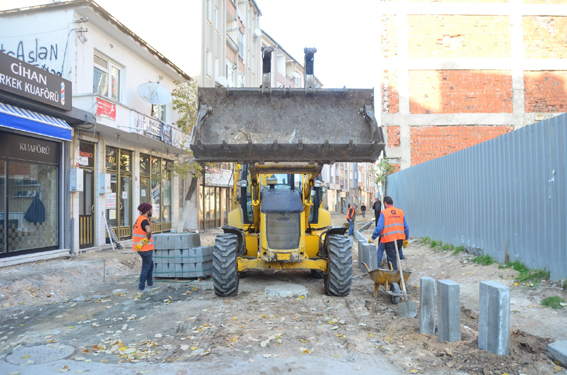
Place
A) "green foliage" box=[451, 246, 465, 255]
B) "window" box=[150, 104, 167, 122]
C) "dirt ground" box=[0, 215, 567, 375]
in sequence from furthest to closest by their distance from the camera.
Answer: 1. "window" box=[150, 104, 167, 122]
2. "green foliage" box=[451, 246, 465, 255]
3. "dirt ground" box=[0, 215, 567, 375]

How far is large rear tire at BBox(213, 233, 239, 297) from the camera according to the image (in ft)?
24.7

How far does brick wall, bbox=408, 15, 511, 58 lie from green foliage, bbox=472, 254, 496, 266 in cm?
1312

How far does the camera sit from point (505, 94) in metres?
20.2

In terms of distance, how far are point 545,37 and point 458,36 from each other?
4214mm

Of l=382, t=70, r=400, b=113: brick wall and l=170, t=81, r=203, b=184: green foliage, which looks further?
l=382, t=70, r=400, b=113: brick wall

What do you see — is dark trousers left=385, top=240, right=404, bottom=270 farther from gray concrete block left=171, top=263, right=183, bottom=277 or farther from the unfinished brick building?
the unfinished brick building

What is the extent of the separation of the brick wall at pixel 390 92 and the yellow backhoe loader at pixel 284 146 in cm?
1283

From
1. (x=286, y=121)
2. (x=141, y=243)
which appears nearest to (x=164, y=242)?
(x=141, y=243)

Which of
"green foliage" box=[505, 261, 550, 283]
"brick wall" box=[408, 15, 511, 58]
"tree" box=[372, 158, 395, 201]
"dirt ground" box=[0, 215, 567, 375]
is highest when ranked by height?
"brick wall" box=[408, 15, 511, 58]

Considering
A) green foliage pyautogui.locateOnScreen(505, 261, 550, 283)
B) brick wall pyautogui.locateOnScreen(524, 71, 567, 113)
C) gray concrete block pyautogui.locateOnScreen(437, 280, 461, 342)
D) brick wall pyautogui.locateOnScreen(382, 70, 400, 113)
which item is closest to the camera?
gray concrete block pyautogui.locateOnScreen(437, 280, 461, 342)

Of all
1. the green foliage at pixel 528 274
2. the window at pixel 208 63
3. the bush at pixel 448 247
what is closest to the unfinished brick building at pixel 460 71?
the bush at pixel 448 247

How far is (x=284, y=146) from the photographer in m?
6.09

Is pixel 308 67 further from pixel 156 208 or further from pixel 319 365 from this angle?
pixel 156 208

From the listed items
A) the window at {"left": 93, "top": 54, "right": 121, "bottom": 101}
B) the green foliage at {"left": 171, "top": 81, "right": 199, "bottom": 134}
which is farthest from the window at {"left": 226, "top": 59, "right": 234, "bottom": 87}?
the window at {"left": 93, "top": 54, "right": 121, "bottom": 101}
